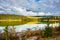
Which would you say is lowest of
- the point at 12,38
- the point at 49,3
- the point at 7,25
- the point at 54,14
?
the point at 12,38

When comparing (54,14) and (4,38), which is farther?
(54,14)

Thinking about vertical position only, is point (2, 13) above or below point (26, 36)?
above

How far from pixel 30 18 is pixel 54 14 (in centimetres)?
35

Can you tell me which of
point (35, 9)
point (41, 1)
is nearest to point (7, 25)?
point (35, 9)

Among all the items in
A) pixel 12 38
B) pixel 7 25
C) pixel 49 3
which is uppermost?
pixel 49 3

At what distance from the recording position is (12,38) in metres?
1.82

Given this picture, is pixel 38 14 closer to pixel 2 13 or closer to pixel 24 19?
pixel 24 19

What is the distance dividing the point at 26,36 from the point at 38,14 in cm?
35

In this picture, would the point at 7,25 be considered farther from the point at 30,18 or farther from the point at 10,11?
the point at 30,18

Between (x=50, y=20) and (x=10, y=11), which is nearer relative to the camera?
(x=10, y=11)

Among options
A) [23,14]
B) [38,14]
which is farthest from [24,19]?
[38,14]

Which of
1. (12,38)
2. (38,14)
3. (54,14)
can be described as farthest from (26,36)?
(54,14)

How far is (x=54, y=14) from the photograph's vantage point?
1.97 meters

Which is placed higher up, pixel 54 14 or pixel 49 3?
pixel 49 3
